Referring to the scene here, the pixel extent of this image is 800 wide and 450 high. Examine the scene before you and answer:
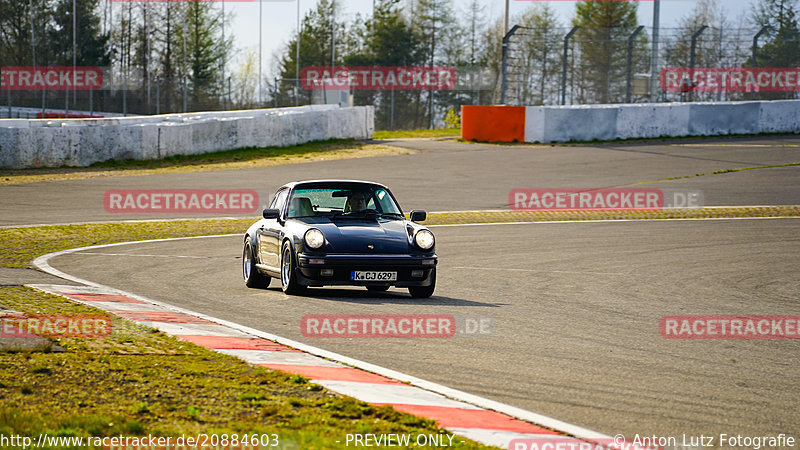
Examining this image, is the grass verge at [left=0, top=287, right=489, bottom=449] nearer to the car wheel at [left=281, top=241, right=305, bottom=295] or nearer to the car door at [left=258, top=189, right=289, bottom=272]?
the car wheel at [left=281, top=241, right=305, bottom=295]

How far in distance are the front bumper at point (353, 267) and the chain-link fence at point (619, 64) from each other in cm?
2466

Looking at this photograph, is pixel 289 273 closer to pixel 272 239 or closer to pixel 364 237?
pixel 272 239

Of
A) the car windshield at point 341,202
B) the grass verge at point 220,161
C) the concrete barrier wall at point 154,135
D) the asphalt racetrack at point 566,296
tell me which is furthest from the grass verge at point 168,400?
the concrete barrier wall at point 154,135

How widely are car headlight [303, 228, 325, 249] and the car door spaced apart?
0.69 m

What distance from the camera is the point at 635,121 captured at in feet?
114

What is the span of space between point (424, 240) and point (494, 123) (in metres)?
25.0

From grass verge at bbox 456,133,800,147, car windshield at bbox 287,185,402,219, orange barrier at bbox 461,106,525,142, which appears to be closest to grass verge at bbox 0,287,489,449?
car windshield at bbox 287,185,402,219

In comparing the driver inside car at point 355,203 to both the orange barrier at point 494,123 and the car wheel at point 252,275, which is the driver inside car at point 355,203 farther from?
the orange barrier at point 494,123

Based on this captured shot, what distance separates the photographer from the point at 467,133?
36.4 metres

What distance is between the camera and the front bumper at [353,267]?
1053cm

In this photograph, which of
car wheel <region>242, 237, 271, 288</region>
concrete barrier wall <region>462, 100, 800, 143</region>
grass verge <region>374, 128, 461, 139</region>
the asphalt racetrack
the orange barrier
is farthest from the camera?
grass verge <region>374, 128, 461, 139</region>

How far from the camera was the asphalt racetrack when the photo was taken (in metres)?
6.28

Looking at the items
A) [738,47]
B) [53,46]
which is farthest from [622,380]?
[53,46]

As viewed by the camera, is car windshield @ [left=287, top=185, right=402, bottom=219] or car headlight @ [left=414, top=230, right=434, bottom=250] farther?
car windshield @ [left=287, top=185, right=402, bottom=219]
